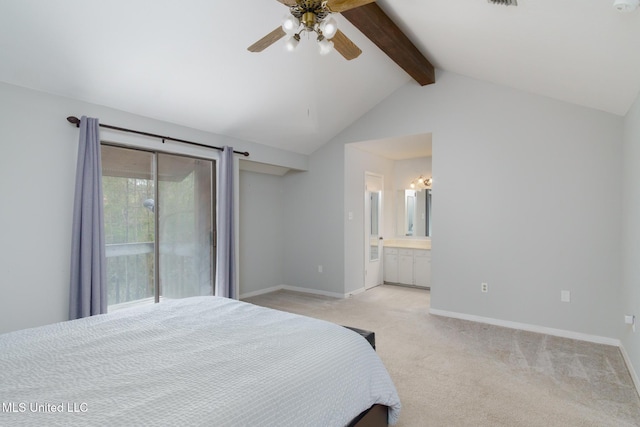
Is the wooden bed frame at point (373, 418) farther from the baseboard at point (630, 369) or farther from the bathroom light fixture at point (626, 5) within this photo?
the bathroom light fixture at point (626, 5)

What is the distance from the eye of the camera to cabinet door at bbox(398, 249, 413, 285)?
591 centimetres

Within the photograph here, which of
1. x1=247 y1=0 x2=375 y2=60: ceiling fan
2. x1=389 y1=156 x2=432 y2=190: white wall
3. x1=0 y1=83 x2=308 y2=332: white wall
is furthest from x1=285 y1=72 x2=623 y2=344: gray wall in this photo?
x1=0 y1=83 x2=308 y2=332: white wall

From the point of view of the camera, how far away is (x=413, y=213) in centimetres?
641

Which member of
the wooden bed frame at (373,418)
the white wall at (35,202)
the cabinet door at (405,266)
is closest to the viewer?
the wooden bed frame at (373,418)

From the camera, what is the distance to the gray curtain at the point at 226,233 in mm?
4215

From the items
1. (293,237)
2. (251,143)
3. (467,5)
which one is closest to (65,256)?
(251,143)

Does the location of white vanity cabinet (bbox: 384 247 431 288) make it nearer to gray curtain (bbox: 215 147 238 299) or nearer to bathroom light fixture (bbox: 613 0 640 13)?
gray curtain (bbox: 215 147 238 299)

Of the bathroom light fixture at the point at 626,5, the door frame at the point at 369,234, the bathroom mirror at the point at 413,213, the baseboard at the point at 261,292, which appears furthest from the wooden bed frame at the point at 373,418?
the bathroom mirror at the point at 413,213

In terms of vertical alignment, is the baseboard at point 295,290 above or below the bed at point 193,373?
below

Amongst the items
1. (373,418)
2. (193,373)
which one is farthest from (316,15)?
(373,418)

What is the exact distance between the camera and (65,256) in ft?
9.57

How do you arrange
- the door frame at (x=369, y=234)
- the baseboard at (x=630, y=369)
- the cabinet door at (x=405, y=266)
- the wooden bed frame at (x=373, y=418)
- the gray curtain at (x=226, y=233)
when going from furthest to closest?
the cabinet door at (x=405, y=266) → the door frame at (x=369, y=234) → the gray curtain at (x=226, y=233) → the baseboard at (x=630, y=369) → the wooden bed frame at (x=373, y=418)

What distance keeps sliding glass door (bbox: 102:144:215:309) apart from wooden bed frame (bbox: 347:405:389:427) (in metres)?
2.88

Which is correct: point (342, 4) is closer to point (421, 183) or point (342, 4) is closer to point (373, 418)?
point (373, 418)
